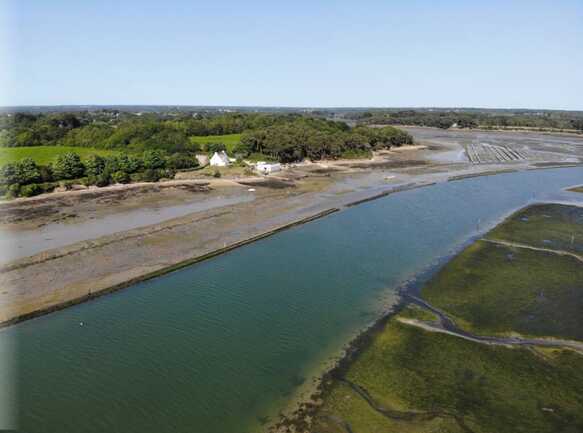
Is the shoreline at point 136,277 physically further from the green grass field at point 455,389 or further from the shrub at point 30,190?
the shrub at point 30,190

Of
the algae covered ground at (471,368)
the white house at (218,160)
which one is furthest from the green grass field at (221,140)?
the algae covered ground at (471,368)

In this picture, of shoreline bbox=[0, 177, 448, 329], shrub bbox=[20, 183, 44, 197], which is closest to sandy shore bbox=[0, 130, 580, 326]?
shoreline bbox=[0, 177, 448, 329]

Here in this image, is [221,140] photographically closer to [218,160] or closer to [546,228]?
[218,160]

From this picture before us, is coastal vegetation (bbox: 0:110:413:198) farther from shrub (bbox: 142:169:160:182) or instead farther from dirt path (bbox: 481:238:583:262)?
dirt path (bbox: 481:238:583:262)

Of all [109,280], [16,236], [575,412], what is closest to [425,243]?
[575,412]

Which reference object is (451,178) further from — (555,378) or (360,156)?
(555,378)

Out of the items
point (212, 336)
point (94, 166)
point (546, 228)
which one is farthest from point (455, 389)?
point (94, 166)
